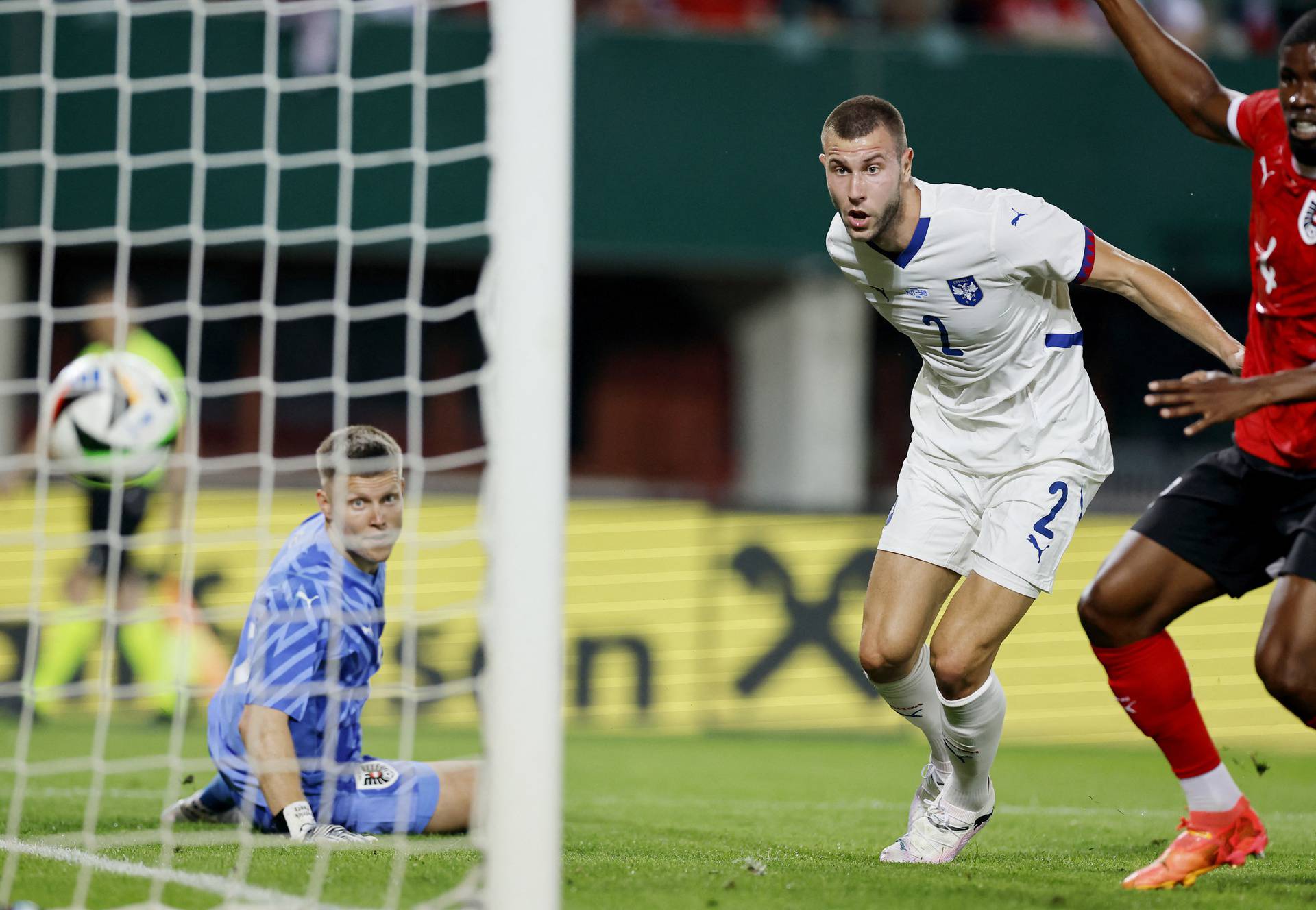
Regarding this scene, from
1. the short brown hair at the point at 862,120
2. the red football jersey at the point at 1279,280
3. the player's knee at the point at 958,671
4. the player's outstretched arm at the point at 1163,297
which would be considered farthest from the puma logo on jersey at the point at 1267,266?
the player's knee at the point at 958,671

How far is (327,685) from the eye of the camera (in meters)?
4.18

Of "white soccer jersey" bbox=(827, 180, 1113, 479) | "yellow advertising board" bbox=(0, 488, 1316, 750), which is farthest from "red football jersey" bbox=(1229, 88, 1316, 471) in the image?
"yellow advertising board" bbox=(0, 488, 1316, 750)

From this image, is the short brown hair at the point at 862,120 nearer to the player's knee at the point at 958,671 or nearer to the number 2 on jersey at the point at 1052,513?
the number 2 on jersey at the point at 1052,513

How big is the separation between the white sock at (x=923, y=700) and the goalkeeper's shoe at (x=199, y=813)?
2.03 m

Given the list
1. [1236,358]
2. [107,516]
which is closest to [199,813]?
[1236,358]

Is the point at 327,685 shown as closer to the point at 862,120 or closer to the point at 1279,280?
the point at 862,120

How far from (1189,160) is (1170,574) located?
31.3 feet

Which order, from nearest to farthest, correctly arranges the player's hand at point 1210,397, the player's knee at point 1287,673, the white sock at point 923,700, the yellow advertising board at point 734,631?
1. the player's hand at point 1210,397
2. the player's knee at point 1287,673
3. the white sock at point 923,700
4. the yellow advertising board at point 734,631

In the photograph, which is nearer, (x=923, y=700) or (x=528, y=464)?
(x=528, y=464)

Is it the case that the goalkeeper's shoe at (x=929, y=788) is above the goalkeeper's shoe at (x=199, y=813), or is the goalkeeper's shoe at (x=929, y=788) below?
above

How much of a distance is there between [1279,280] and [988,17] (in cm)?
969

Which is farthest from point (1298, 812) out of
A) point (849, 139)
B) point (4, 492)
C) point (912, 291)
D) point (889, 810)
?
point (4, 492)

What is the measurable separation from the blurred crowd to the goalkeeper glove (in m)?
9.10

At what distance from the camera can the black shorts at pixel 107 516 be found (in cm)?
799
